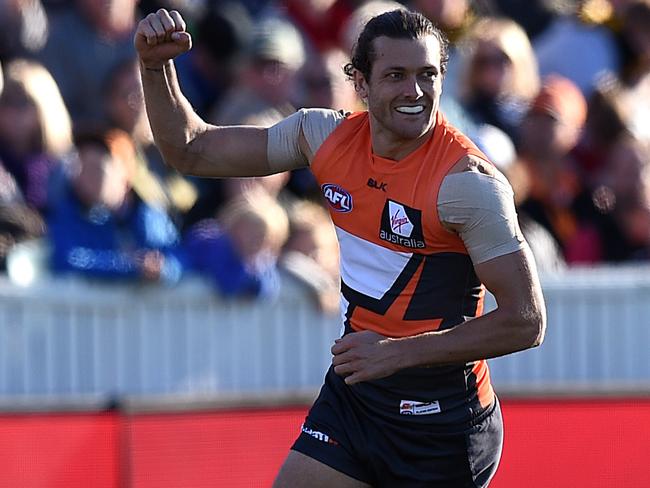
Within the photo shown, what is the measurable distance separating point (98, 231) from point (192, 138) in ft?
7.53

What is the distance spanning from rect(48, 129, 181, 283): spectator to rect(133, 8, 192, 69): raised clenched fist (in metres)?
2.40

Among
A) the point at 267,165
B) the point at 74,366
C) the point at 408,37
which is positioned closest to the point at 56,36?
the point at 74,366

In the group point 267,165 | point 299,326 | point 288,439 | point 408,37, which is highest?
point 408,37

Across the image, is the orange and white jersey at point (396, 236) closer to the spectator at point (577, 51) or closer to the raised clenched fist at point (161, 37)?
the raised clenched fist at point (161, 37)

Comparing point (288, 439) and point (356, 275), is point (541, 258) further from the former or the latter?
point (356, 275)

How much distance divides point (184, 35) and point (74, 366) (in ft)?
9.43

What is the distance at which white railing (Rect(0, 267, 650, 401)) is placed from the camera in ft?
22.4

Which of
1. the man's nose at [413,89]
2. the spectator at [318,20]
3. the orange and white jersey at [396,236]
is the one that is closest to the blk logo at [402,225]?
the orange and white jersey at [396,236]

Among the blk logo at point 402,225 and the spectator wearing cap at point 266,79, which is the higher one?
the spectator wearing cap at point 266,79

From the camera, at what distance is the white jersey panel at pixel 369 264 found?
4.39 meters

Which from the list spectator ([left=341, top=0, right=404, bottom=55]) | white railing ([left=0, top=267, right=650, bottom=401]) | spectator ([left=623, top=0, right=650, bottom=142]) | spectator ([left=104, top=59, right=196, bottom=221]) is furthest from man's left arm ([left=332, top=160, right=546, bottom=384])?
spectator ([left=623, top=0, right=650, bottom=142])

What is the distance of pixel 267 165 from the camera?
4.68m

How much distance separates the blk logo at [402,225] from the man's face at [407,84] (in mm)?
223

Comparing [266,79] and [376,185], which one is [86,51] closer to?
[266,79]
